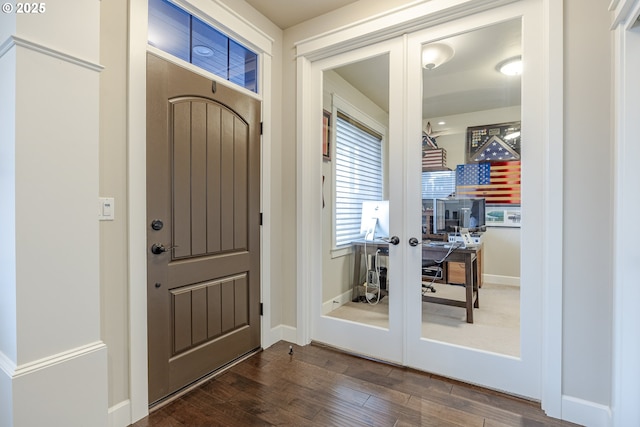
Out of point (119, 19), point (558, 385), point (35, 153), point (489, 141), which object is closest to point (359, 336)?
point (558, 385)

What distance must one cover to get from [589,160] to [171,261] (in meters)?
2.52

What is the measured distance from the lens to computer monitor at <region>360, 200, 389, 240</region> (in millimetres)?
2516

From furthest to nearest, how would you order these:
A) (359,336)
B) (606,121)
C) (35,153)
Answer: (359,336) < (606,121) < (35,153)

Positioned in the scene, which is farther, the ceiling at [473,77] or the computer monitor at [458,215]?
the computer monitor at [458,215]

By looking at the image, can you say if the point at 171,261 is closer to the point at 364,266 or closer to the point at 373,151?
the point at 364,266

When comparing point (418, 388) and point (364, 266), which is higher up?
point (364, 266)

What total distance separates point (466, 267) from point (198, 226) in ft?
6.35

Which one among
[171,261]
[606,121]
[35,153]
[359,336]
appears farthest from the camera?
[359,336]

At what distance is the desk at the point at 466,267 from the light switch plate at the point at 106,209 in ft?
6.55

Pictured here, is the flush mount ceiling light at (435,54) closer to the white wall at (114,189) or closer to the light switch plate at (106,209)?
the white wall at (114,189)

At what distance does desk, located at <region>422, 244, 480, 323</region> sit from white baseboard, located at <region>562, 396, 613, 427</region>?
67 centimetres

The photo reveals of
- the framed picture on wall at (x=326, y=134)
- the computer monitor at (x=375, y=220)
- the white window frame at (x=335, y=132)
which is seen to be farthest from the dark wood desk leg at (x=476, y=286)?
the framed picture on wall at (x=326, y=134)

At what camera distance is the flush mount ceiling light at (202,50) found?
2198 millimetres

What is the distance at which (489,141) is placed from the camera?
2.15 meters
